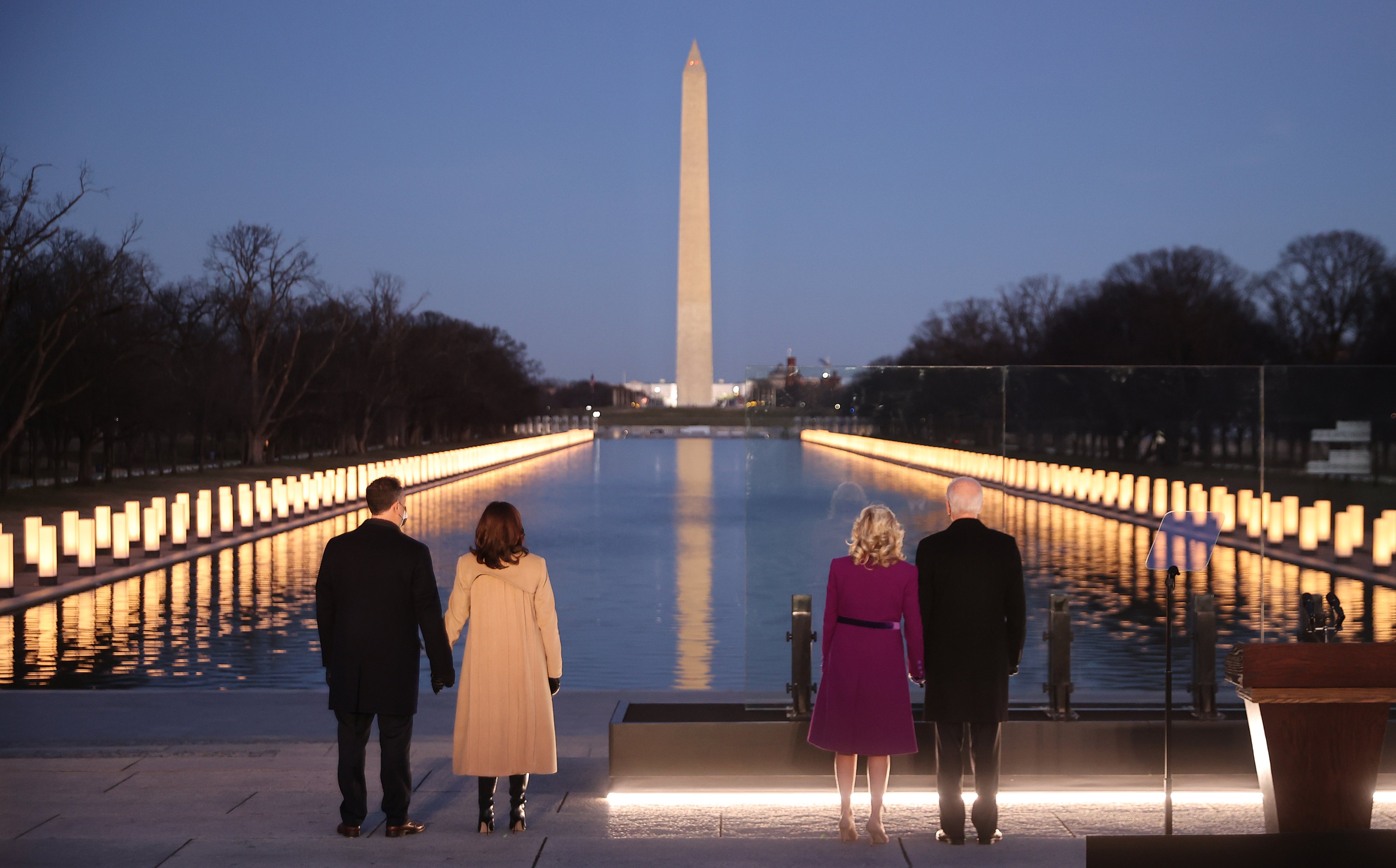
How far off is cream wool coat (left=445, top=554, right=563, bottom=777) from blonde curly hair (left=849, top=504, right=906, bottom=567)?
4.29 ft

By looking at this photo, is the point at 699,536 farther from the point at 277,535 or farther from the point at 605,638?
the point at 605,638

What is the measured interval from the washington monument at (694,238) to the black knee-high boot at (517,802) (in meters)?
68.5

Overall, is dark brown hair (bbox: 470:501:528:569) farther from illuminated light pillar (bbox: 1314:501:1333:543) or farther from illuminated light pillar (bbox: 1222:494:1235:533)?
illuminated light pillar (bbox: 1314:501:1333:543)

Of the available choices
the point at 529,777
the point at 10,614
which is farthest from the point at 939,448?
the point at 10,614

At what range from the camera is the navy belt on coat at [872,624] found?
5750mm

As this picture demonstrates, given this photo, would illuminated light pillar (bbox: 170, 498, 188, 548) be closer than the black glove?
No

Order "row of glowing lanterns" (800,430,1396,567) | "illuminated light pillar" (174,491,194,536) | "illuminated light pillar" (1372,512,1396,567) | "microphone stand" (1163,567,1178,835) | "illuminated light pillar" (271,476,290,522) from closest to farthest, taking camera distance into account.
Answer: "microphone stand" (1163,567,1178,835), "row of glowing lanterns" (800,430,1396,567), "illuminated light pillar" (1372,512,1396,567), "illuminated light pillar" (174,491,194,536), "illuminated light pillar" (271,476,290,522)

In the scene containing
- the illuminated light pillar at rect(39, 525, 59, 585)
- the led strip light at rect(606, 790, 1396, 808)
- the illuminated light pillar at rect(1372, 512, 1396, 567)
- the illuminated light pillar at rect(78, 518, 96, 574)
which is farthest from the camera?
the illuminated light pillar at rect(78, 518, 96, 574)

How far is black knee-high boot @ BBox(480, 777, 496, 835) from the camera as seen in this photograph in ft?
19.3

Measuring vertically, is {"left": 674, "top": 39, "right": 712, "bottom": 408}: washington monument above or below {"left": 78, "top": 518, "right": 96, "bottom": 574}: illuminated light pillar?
above

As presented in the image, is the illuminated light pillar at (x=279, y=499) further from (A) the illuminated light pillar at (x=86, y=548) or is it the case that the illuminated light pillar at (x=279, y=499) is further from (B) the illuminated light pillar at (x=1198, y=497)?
(B) the illuminated light pillar at (x=1198, y=497)

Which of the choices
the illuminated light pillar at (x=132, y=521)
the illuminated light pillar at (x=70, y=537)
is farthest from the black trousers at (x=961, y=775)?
the illuminated light pillar at (x=70, y=537)

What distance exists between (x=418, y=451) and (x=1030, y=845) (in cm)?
6021

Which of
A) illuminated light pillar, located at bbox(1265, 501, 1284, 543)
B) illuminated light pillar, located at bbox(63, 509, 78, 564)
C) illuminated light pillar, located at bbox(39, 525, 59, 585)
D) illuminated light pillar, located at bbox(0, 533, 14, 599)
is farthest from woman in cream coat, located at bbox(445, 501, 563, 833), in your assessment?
illuminated light pillar, located at bbox(63, 509, 78, 564)
